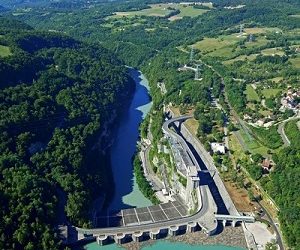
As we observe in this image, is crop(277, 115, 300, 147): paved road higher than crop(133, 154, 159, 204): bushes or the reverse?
higher

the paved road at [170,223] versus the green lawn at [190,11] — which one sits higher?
the green lawn at [190,11]

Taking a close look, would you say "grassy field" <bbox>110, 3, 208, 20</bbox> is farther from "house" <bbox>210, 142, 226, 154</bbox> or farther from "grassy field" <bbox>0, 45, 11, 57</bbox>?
"house" <bbox>210, 142, 226, 154</bbox>

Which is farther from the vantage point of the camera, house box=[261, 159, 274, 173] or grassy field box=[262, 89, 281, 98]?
grassy field box=[262, 89, 281, 98]

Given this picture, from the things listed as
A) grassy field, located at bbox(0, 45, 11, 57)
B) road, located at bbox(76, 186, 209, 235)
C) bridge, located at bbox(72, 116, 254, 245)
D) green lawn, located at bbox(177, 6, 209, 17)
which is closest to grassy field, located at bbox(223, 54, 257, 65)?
grassy field, located at bbox(0, 45, 11, 57)

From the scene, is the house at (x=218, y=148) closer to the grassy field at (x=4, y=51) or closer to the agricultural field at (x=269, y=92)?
the agricultural field at (x=269, y=92)

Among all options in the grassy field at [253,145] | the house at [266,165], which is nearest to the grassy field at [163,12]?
the grassy field at [253,145]

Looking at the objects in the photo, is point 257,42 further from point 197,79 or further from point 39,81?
point 39,81

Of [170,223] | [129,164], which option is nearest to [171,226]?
[170,223]
